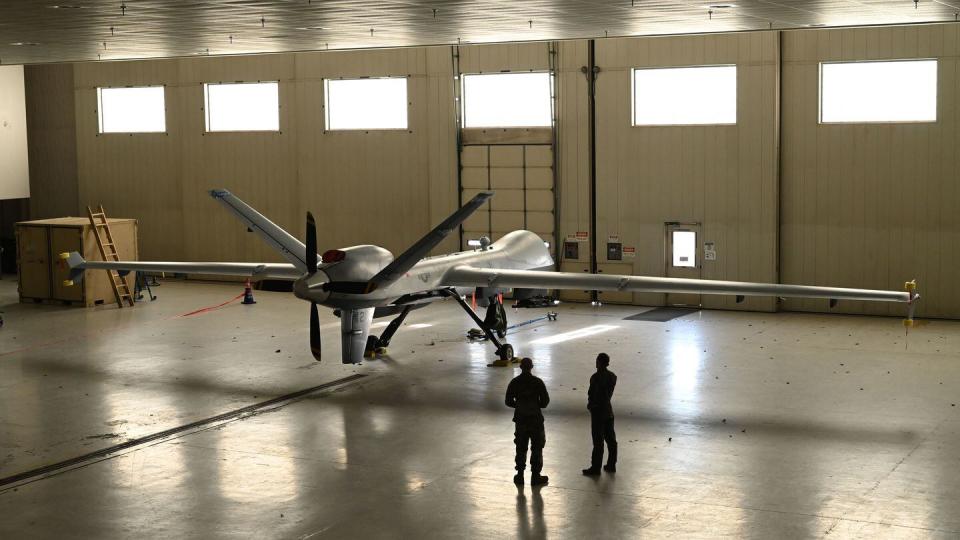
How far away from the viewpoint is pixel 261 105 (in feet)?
113

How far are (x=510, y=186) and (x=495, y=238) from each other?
4.93 feet

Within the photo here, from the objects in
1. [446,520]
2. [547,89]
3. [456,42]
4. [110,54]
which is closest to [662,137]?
[547,89]

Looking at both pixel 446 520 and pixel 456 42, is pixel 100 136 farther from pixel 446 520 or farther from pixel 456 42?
pixel 446 520

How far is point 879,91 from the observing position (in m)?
26.5

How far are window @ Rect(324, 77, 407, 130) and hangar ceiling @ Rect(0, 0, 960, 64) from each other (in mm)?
8591

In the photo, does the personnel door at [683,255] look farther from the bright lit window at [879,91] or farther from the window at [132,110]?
the window at [132,110]

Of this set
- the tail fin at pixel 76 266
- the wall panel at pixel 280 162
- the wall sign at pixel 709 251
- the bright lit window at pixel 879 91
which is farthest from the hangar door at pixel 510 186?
the tail fin at pixel 76 266

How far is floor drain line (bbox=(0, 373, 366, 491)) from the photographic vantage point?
1451 cm

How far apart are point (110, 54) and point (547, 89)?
1116cm

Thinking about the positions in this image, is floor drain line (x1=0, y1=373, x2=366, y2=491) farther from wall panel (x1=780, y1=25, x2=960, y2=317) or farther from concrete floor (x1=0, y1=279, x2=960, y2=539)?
wall panel (x1=780, y1=25, x2=960, y2=317)

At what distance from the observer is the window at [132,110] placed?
36250mm

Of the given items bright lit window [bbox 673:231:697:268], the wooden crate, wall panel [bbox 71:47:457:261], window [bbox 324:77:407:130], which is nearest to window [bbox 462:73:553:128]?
wall panel [bbox 71:47:457:261]

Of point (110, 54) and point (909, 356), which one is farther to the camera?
point (110, 54)

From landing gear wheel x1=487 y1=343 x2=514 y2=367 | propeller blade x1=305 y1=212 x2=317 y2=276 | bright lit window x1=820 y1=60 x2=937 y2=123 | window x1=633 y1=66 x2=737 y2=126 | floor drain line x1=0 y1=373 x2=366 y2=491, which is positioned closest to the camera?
floor drain line x1=0 y1=373 x2=366 y2=491
